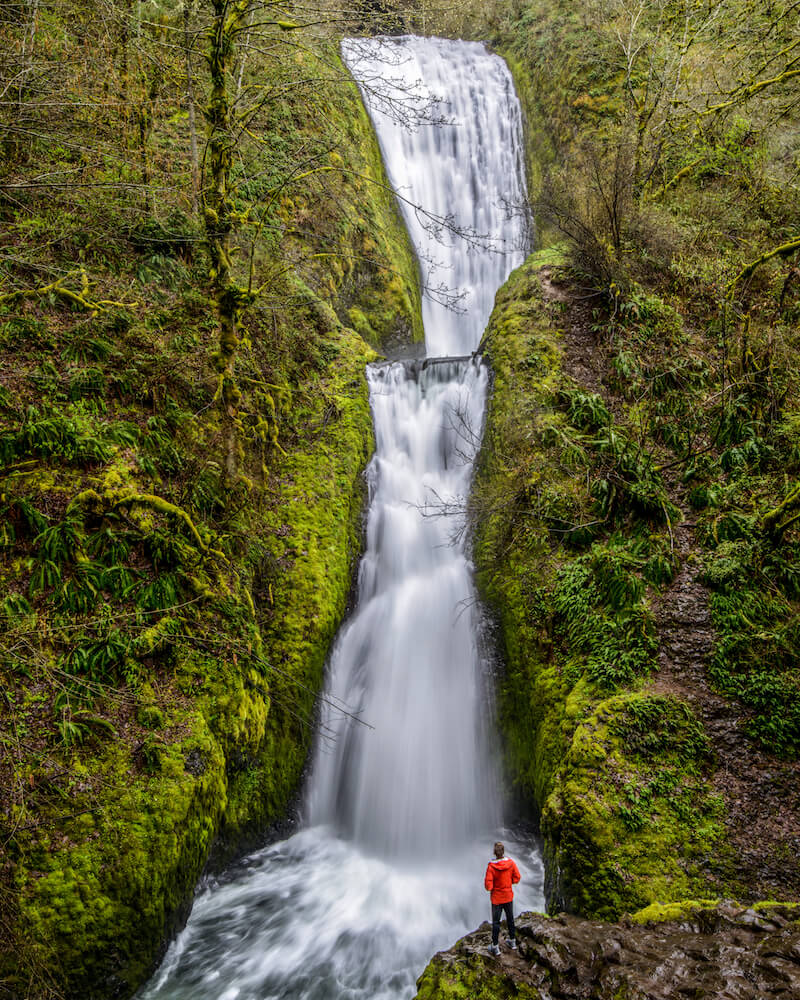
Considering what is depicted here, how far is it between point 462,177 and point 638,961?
18545 mm

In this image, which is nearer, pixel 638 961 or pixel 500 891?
pixel 638 961

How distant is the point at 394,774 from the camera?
6992 mm

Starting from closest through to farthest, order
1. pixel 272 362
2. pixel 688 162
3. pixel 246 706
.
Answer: pixel 246 706, pixel 272 362, pixel 688 162

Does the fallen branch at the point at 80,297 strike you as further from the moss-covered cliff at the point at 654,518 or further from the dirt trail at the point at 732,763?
the dirt trail at the point at 732,763

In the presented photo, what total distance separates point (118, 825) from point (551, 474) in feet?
21.2

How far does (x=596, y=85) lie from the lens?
614 inches

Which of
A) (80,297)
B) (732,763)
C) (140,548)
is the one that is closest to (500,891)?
(732,763)

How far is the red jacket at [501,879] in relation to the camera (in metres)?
3.78

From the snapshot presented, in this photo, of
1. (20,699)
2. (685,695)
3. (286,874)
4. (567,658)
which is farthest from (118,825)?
(685,695)

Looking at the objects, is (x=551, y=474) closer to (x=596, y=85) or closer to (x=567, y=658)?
(x=567, y=658)

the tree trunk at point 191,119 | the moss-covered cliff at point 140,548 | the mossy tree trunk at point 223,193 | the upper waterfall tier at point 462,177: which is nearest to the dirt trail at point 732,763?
the moss-covered cliff at point 140,548

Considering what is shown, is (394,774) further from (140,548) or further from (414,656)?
(140,548)

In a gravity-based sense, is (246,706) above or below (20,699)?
below

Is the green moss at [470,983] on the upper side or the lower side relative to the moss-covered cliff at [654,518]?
lower
